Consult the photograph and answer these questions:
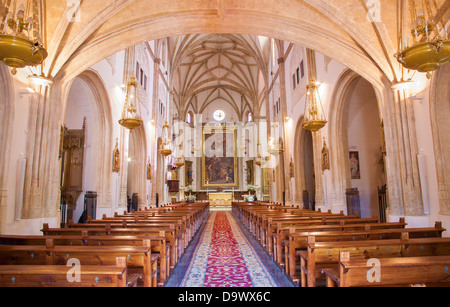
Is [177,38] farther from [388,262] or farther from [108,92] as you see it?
[388,262]

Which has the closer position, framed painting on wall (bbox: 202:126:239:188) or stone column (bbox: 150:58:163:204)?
stone column (bbox: 150:58:163:204)

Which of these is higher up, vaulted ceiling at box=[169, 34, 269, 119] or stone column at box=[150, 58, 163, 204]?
vaulted ceiling at box=[169, 34, 269, 119]

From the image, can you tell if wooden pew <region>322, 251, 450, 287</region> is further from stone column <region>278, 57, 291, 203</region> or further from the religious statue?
stone column <region>278, 57, 291, 203</region>

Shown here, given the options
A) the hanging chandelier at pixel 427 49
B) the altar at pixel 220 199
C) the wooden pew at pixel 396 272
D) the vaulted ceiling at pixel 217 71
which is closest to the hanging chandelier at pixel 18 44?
the wooden pew at pixel 396 272

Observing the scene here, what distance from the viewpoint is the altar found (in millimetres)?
26172

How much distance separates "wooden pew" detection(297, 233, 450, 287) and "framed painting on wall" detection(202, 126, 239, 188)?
26.2 m

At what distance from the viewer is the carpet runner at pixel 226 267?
4066mm

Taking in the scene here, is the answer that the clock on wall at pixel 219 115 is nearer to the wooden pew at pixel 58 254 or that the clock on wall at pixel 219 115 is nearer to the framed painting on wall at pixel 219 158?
the framed painting on wall at pixel 219 158

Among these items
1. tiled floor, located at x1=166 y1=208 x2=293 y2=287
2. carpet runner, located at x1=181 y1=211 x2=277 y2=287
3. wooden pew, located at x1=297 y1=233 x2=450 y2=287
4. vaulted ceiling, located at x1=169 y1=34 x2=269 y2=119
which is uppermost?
vaulted ceiling, located at x1=169 y1=34 x2=269 y2=119

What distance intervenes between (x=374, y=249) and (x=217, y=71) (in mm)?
27184

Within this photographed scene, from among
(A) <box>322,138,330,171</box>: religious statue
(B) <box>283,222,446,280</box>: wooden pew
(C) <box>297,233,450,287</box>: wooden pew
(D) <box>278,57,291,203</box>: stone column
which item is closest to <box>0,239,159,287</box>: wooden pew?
(C) <box>297,233,450,287</box>: wooden pew

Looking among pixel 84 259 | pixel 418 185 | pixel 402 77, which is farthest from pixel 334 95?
pixel 84 259

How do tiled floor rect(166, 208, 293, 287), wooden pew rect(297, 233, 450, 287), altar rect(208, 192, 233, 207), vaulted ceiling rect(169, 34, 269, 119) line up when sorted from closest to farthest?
wooden pew rect(297, 233, 450, 287), tiled floor rect(166, 208, 293, 287), vaulted ceiling rect(169, 34, 269, 119), altar rect(208, 192, 233, 207)

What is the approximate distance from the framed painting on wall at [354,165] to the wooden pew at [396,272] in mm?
9484
